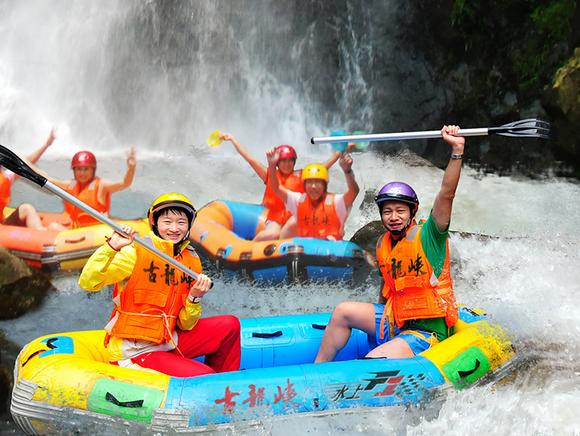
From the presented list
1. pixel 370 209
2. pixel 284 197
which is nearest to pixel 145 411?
pixel 284 197

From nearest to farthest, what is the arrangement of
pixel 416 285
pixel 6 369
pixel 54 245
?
pixel 416 285, pixel 6 369, pixel 54 245

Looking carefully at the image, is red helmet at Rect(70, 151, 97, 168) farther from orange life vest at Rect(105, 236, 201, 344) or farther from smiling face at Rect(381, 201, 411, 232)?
smiling face at Rect(381, 201, 411, 232)

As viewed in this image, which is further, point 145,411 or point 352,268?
point 352,268

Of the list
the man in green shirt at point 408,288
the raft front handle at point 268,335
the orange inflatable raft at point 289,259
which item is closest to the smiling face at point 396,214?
the man in green shirt at point 408,288

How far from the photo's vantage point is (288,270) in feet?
18.1

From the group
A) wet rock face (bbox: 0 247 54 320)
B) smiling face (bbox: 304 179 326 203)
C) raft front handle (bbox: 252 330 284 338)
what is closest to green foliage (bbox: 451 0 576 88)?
smiling face (bbox: 304 179 326 203)

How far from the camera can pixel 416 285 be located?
329 cm

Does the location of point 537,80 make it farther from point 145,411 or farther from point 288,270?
point 145,411

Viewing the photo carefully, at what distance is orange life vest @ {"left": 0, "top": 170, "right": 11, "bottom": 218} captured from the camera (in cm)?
598

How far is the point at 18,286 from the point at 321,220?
3131 millimetres

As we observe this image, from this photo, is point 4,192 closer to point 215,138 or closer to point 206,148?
point 215,138

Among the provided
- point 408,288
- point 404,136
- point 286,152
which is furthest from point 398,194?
point 286,152

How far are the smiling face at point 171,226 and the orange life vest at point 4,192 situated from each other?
149 inches

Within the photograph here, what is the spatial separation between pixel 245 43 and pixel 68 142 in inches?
160
